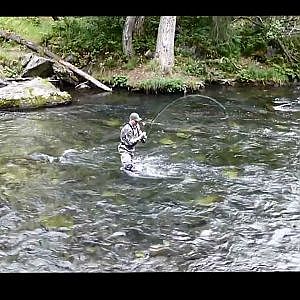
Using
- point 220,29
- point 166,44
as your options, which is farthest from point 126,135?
point 220,29

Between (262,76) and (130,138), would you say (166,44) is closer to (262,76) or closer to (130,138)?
(262,76)

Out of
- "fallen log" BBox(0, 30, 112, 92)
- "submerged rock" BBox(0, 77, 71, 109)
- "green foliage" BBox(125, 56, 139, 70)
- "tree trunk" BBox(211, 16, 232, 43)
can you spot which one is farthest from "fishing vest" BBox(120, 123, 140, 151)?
"tree trunk" BBox(211, 16, 232, 43)

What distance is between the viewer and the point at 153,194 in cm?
694

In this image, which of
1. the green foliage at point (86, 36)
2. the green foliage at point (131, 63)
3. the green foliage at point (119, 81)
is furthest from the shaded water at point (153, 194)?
the green foliage at point (86, 36)

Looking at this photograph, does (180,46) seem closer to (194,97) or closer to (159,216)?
(194,97)

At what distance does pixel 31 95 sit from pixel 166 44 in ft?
14.8

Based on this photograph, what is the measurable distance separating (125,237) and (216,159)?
A: 3.04 metres

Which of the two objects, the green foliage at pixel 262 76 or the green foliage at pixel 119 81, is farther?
the green foliage at pixel 262 76

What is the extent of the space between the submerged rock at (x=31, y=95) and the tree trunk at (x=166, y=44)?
10.9 feet

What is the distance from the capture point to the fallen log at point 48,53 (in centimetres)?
1405

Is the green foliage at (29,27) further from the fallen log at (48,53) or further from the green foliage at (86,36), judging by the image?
the fallen log at (48,53)

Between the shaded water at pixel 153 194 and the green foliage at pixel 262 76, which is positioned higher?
the green foliage at pixel 262 76

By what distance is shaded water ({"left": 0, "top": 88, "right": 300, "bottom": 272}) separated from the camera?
5.31m

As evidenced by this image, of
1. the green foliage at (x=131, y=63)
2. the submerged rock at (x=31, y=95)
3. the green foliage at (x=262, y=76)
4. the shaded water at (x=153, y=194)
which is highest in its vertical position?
the green foliage at (x=131, y=63)
